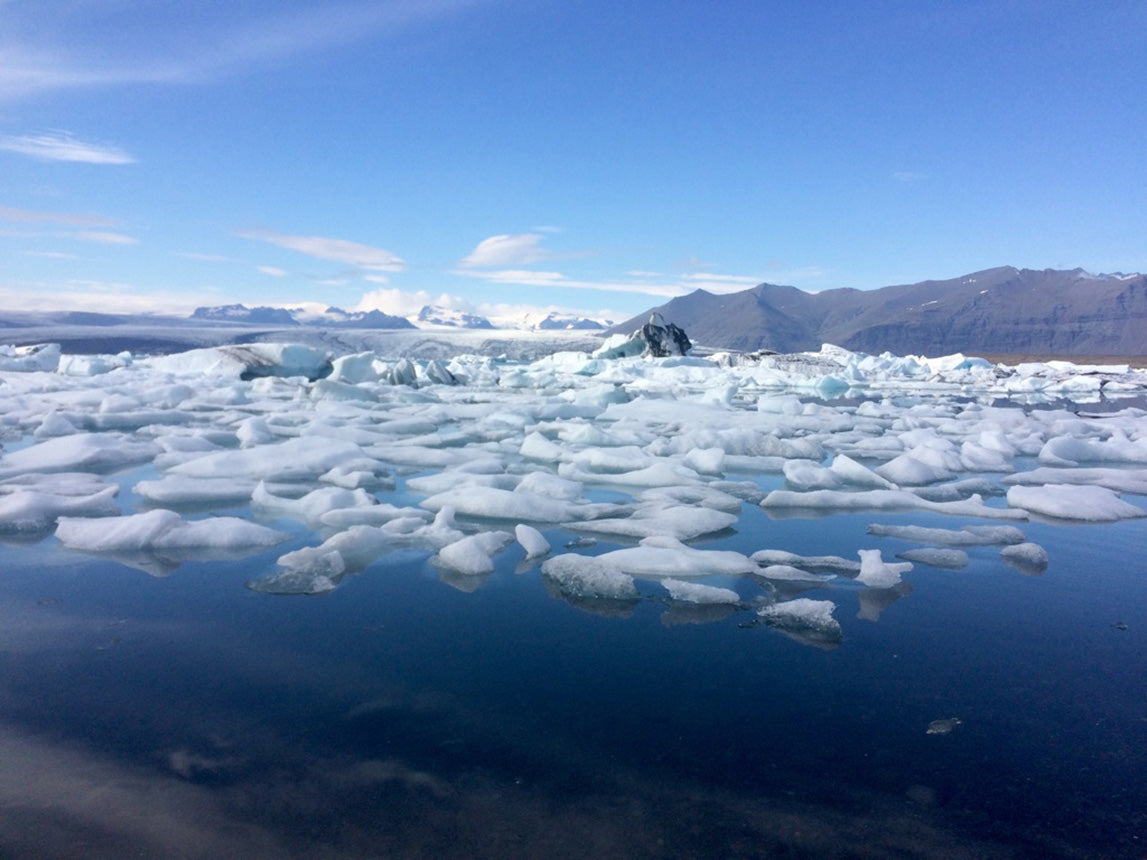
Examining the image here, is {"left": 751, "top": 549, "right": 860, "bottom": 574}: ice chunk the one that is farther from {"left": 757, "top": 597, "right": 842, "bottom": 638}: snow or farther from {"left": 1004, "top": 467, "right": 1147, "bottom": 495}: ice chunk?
{"left": 1004, "top": 467, "right": 1147, "bottom": 495}: ice chunk

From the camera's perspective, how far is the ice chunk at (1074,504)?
470 centimetres

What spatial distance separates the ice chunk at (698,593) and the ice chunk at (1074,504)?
298cm

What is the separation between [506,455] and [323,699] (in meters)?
4.77

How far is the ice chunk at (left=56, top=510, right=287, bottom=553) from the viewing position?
→ 361 cm

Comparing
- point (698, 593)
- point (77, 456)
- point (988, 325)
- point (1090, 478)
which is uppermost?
point (988, 325)

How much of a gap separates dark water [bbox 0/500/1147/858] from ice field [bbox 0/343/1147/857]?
0.04 ft

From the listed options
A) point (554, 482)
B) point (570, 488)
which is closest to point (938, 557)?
point (570, 488)

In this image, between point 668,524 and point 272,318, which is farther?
point 272,318

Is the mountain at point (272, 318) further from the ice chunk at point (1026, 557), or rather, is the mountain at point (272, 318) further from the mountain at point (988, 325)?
the ice chunk at point (1026, 557)

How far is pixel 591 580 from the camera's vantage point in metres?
3.06

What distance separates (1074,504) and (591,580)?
11.9 ft

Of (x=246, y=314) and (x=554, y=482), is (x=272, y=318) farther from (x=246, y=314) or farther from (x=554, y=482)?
(x=554, y=482)

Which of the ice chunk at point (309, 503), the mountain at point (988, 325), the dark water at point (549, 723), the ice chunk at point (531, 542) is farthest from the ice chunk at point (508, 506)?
the mountain at point (988, 325)

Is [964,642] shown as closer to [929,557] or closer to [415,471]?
[929,557]
